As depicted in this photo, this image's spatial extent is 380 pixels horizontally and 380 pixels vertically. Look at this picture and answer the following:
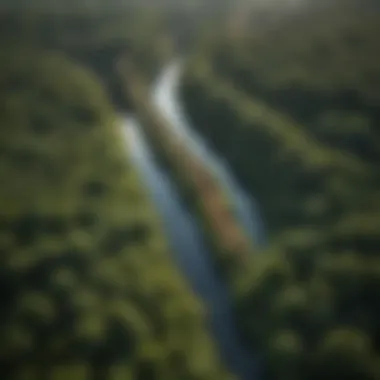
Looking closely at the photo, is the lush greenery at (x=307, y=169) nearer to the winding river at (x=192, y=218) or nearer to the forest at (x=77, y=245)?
the winding river at (x=192, y=218)

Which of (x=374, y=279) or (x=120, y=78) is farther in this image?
(x=120, y=78)

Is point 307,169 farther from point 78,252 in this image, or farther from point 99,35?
point 99,35

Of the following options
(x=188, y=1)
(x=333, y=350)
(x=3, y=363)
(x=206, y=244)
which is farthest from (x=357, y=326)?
(x=188, y=1)

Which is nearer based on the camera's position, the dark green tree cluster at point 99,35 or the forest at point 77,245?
the forest at point 77,245

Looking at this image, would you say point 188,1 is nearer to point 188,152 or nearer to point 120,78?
point 120,78

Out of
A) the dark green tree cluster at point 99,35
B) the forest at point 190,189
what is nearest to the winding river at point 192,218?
the forest at point 190,189
